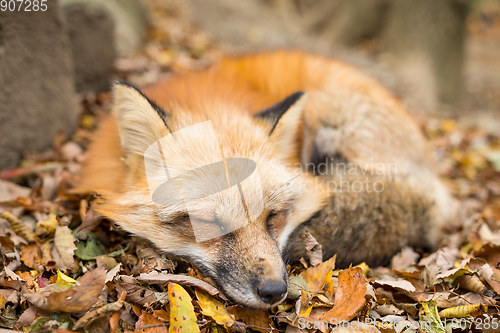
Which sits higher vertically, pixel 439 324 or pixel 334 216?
pixel 334 216

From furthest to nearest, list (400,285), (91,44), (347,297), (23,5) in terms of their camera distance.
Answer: (91,44) < (23,5) < (400,285) < (347,297)

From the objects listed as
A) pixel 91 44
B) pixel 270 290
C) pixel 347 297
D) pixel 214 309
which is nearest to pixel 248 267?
pixel 270 290

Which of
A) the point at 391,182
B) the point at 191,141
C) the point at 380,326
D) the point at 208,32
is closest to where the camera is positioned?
the point at 380,326

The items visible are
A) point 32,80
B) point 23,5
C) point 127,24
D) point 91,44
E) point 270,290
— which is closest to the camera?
point 270,290

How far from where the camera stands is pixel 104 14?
438cm

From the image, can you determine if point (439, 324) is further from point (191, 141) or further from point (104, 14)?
point (104, 14)

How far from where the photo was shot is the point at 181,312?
5.90 ft

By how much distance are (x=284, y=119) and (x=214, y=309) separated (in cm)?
138

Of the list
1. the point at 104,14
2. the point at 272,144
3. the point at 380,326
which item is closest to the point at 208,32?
the point at 104,14

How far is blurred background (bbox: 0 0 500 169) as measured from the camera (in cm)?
318

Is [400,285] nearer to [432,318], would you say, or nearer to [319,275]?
[432,318]

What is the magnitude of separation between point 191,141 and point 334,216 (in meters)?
1.16

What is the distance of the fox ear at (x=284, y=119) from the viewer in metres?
2.39

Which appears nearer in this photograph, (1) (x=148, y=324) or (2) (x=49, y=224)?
(1) (x=148, y=324)
